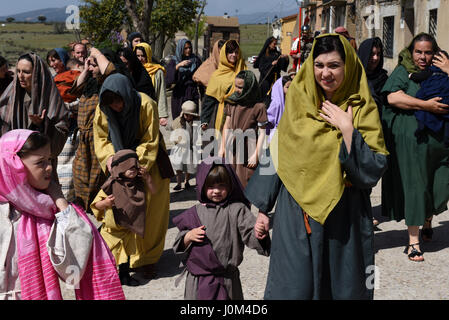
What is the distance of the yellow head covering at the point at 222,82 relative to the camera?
21.3 ft

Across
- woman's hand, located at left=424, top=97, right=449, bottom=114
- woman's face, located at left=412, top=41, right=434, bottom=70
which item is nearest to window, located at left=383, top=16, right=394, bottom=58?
woman's face, located at left=412, top=41, right=434, bottom=70

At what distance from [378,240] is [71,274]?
12.2 ft

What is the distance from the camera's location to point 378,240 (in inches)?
230

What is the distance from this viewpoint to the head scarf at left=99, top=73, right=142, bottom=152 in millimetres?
4523

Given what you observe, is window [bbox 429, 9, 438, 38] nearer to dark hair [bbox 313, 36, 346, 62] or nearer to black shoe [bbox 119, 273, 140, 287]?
black shoe [bbox 119, 273, 140, 287]

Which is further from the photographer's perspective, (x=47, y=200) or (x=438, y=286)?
(x=438, y=286)

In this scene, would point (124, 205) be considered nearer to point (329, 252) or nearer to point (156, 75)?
point (329, 252)

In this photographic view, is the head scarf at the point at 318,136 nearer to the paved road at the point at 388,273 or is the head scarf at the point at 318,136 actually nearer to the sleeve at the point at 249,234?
the sleeve at the point at 249,234

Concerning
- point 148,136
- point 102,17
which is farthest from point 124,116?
point 102,17

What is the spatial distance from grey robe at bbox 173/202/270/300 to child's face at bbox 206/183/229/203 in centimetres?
6

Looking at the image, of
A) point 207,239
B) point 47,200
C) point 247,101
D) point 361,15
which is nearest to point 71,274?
point 47,200

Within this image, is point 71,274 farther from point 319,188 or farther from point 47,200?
point 319,188

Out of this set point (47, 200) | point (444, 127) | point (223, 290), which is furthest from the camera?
point (444, 127)

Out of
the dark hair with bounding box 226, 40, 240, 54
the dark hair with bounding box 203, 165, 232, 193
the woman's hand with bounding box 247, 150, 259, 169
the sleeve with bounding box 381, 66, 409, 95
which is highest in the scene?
the dark hair with bounding box 226, 40, 240, 54
